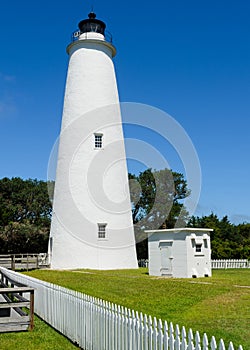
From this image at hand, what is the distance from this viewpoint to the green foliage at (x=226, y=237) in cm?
3031

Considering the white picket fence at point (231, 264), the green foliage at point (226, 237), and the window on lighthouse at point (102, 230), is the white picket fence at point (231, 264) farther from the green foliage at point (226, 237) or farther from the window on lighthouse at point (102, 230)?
the window on lighthouse at point (102, 230)

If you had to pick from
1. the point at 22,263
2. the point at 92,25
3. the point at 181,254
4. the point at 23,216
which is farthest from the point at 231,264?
the point at 23,216

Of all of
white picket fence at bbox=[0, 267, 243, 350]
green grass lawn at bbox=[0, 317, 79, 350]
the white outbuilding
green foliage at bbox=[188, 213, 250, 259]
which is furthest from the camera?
green foliage at bbox=[188, 213, 250, 259]

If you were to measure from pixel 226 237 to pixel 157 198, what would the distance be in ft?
29.3

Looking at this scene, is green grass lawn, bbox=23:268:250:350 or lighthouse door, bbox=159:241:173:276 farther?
lighthouse door, bbox=159:241:173:276

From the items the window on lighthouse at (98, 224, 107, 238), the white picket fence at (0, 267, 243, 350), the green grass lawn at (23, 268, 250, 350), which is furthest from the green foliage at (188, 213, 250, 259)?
the white picket fence at (0, 267, 243, 350)

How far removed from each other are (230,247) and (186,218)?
6283mm

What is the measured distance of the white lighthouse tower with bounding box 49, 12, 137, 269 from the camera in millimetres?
23938

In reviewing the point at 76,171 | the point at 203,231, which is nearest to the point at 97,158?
the point at 76,171

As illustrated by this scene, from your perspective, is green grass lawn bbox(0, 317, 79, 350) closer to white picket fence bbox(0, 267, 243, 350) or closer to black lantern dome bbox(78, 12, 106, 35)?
white picket fence bbox(0, 267, 243, 350)

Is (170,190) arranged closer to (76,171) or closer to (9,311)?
(76,171)

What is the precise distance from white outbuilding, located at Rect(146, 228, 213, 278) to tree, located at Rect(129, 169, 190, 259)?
15.2 meters

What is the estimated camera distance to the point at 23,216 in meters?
40.3

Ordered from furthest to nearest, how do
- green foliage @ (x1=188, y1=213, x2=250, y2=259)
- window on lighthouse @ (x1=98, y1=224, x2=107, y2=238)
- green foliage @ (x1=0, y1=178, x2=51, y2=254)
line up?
green foliage @ (x1=0, y1=178, x2=51, y2=254), green foliage @ (x1=188, y1=213, x2=250, y2=259), window on lighthouse @ (x1=98, y1=224, x2=107, y2=238)
